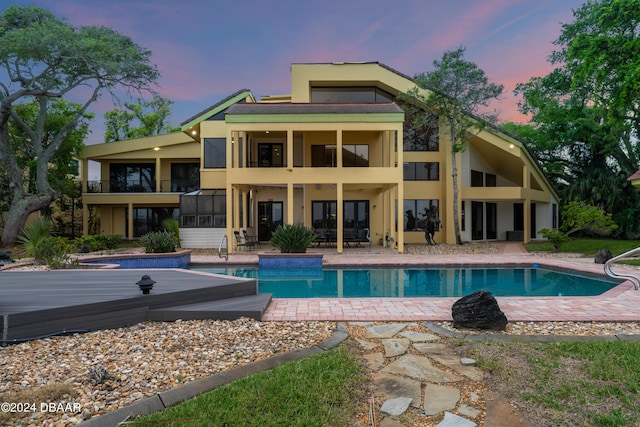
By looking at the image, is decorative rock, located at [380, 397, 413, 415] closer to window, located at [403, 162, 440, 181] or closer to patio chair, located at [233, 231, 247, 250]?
patio chair, located at [233, 231, 247, 250]

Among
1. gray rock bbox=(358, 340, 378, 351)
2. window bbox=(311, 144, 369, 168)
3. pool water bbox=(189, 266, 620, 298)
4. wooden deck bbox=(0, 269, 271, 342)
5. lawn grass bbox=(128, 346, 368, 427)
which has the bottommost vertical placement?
pool water bbox=(189, 266, 620, 298)

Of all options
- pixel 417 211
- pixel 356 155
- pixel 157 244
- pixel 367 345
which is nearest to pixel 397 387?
pixel 367 345

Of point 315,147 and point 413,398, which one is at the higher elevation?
point 315,147

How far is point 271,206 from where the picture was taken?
751 inches

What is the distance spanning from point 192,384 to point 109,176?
24463mm

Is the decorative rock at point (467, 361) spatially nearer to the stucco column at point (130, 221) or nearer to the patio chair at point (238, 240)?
the patio chair at point (238, 240)

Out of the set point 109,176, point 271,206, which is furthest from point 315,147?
point 109,176

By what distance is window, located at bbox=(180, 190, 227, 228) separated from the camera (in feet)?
56.9

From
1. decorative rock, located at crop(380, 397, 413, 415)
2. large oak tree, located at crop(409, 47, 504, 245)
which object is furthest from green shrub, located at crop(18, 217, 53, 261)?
large oak tree, located at crop(409, 47, 504, 245)

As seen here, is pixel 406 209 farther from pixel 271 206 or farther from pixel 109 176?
pixel 109 176

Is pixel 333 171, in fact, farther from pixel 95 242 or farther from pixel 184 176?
pixel 184 176

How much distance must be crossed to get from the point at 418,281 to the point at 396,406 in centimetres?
752

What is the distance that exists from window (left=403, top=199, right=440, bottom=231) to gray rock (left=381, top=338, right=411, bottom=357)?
15.5 metres

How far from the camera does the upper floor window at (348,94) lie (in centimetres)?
1916
